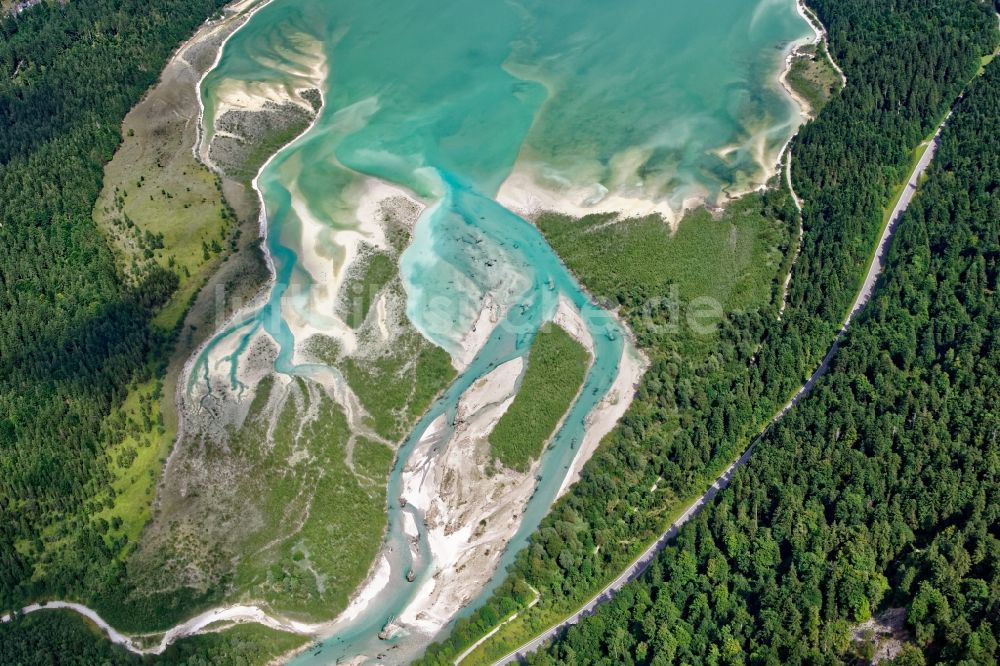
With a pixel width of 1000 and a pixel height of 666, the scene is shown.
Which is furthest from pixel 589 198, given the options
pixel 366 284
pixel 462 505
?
pixel 462 505

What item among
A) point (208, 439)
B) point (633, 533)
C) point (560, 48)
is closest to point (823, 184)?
point (560, 48)

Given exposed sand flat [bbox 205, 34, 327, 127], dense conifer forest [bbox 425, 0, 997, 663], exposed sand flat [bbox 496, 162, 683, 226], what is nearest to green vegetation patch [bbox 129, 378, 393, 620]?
dense conifer forest [bbox 425, 0, 997, 663]

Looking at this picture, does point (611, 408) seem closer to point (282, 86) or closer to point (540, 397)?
point (540, 397)

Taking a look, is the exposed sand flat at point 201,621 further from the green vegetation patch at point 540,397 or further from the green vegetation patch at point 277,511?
the green vegetation patch at point 540,397

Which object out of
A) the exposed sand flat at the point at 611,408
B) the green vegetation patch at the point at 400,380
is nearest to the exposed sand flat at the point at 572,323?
the exposed sand flat at the point at 611,408

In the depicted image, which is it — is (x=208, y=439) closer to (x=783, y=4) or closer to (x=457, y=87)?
(x=457, y=87)
